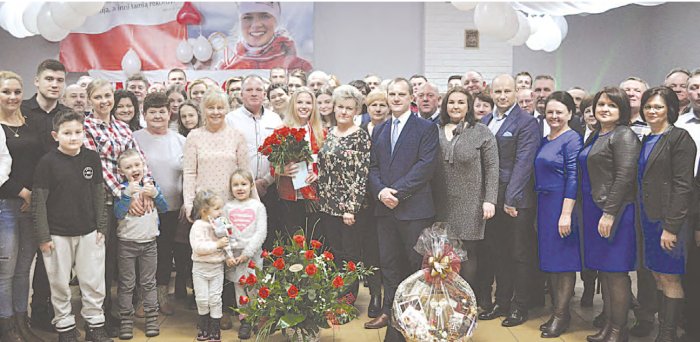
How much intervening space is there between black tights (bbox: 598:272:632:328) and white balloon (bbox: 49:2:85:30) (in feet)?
16.0

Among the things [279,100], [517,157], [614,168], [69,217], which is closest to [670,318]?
[614,168]

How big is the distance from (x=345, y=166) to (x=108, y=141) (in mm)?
1451

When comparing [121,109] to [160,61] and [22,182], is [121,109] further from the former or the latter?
[160,61]

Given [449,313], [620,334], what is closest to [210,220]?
[449,313]

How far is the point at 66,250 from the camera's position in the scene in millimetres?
3916

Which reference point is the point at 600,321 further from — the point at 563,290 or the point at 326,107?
the point at 326,107

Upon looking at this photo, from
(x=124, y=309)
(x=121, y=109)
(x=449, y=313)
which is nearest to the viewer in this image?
(x=449, y=313)

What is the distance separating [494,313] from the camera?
15.5ft

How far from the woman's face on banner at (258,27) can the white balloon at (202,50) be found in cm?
47

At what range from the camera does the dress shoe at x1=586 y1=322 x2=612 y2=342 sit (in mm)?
4188

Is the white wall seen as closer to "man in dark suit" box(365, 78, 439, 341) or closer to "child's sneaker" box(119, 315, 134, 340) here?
"man in dark suit" box(365, 78, 439, 341)

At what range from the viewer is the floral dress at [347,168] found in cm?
431

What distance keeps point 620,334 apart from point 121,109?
3.45 meters

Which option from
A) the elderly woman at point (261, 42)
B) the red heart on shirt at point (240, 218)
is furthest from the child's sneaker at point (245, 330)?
the elderly woman at point (261, 42)
